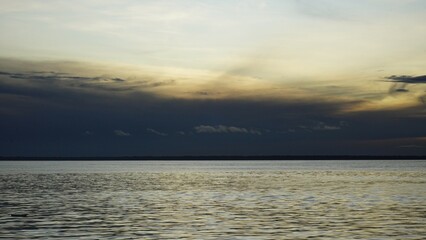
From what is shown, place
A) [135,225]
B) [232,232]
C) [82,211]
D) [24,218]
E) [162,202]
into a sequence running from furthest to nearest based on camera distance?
1. [162,202]
2. [82,211]
3. [24,218]
4. [135,225]
5. [232,232]

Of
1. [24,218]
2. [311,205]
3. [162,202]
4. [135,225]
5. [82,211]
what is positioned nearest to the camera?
[135,225]

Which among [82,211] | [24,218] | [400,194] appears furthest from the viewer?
[400,194]

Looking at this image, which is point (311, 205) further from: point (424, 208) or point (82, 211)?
point (82, 211)

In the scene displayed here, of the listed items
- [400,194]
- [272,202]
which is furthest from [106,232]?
[400,194]

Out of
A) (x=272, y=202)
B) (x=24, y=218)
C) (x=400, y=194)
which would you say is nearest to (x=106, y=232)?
(x=24, y=218)

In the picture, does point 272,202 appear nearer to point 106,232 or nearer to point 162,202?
point 162,202

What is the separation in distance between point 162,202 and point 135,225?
22.8 meters

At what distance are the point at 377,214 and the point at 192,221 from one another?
51.4ft

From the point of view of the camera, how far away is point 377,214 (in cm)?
5612

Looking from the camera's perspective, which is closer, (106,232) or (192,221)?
(106,232)

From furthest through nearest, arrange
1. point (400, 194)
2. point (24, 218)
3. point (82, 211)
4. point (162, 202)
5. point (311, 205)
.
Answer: point (400, 194) → point (162, 202) → point (311, 205) → point (82, 211) → point (24, 218)

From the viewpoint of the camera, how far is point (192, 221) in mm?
51438

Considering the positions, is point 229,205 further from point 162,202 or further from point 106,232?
point 106,232

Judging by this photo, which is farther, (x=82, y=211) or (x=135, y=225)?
(x=82, y=211)
